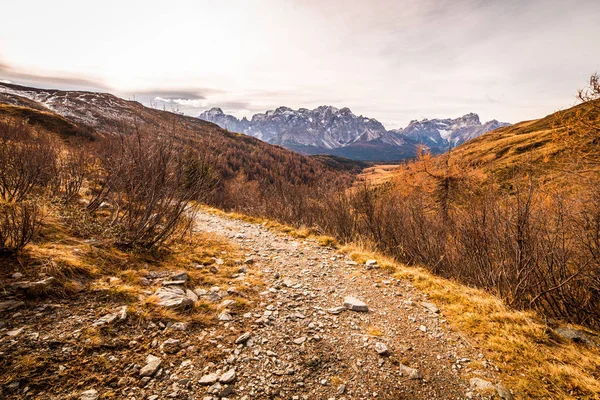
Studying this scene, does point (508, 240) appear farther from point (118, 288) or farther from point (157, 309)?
point (118, 288)

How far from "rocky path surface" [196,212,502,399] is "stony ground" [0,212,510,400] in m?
0.02

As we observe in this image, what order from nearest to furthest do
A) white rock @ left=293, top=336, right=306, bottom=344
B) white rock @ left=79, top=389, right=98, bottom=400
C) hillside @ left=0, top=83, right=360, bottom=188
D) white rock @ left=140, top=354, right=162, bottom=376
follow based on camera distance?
1. white rock @ left=79, top=389, right=98, bottom=400
2. white rock @ left=140, top=354, right=162, bottom=376
3. white rock @ left=293, top=336, right=306, bottom=344
4. hillside @ left=0, top=83, right=360, bottom=188

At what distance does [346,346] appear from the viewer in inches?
151

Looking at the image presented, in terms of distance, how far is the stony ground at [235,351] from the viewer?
2713mm

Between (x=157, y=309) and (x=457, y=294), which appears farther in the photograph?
(x=457, y=294)

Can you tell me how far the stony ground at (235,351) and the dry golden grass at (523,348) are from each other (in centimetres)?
27

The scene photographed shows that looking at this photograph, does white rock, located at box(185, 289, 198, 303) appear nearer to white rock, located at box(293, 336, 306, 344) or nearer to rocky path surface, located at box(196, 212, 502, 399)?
rocky path surface, located at box(196, 212, 502, 399)

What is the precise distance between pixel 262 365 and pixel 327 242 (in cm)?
652

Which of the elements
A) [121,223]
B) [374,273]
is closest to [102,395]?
[121,223]

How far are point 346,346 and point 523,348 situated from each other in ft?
8.99

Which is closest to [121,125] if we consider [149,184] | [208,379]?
[149,184]

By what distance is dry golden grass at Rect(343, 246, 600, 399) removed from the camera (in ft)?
10.5

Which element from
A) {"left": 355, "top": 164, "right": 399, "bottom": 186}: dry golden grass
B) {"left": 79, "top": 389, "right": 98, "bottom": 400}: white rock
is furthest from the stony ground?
{"left": 355, "top": 164, "right": 399, "bottom": 186}: dry golden grass

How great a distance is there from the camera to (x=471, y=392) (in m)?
3.12
